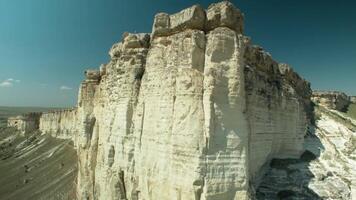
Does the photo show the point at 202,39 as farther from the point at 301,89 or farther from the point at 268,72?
the point at 301,89

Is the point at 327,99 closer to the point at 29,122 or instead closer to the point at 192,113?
the point at 192,113

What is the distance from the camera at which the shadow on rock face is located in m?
16.5

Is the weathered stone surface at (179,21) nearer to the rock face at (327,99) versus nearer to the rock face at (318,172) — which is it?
the rock face at (318,172)

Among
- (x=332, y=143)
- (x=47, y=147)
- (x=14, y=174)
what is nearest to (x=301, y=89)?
(x=332, y=143)

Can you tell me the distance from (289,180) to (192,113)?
381 inches

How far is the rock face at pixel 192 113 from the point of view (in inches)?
496

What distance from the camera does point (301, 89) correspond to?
94.7ft

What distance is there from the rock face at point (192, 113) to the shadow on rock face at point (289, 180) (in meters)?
0.79

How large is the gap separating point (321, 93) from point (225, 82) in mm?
35201

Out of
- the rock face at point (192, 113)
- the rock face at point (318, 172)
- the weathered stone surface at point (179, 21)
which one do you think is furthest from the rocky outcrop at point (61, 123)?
the weathered stone surface at point (179, 21)

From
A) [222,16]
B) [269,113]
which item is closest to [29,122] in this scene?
[269,113]

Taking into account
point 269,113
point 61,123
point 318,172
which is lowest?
point 318,172

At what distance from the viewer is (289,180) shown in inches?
725

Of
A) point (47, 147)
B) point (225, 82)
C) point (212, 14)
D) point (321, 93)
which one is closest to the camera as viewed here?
point (225, 82)
